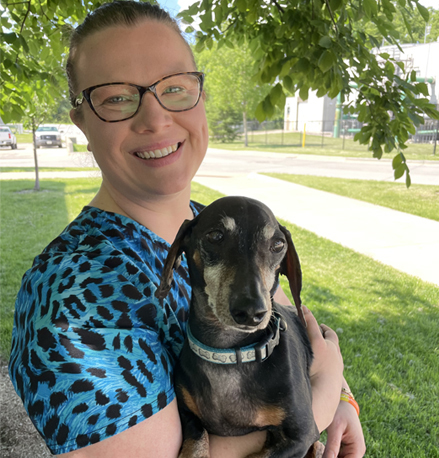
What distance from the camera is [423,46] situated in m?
27.2

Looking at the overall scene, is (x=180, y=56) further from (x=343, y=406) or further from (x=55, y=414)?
(x=343, y=406)

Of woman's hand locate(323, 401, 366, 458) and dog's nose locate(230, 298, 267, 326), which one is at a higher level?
dog's nose locate(230, 298, 267, 326)

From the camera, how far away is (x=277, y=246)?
56.3 inches

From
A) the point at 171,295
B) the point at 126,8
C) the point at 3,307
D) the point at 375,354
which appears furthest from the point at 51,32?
the point at 375,354

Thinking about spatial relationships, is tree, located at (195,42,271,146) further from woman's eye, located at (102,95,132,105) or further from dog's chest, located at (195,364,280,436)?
dog's chest, located at (195,364,280,436)

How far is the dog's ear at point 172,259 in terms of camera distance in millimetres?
1312

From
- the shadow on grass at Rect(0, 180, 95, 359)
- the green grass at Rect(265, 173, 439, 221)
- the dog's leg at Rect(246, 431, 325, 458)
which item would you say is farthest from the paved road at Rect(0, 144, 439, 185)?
the dog's leg at Rect(246, 431, 325, 458)

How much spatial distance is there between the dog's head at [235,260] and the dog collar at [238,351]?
0.12 m

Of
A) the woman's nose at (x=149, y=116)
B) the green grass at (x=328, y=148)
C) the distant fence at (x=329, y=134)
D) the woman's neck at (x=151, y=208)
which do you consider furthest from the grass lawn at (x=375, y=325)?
the distant fence at (x=329, y=134)

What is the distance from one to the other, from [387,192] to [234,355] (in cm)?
1162

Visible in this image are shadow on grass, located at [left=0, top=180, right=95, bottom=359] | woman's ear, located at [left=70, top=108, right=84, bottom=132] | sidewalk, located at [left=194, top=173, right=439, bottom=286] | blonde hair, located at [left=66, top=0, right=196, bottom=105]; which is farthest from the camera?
sidewalk, located at [left=194, top=173, right=439, bottom=286]

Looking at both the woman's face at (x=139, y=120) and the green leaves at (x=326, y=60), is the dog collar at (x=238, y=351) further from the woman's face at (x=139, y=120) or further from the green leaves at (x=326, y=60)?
the green leaves at (x=326, y=60)

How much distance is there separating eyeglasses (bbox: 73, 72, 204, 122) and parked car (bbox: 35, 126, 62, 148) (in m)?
31.8

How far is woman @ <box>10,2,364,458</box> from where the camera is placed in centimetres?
109
